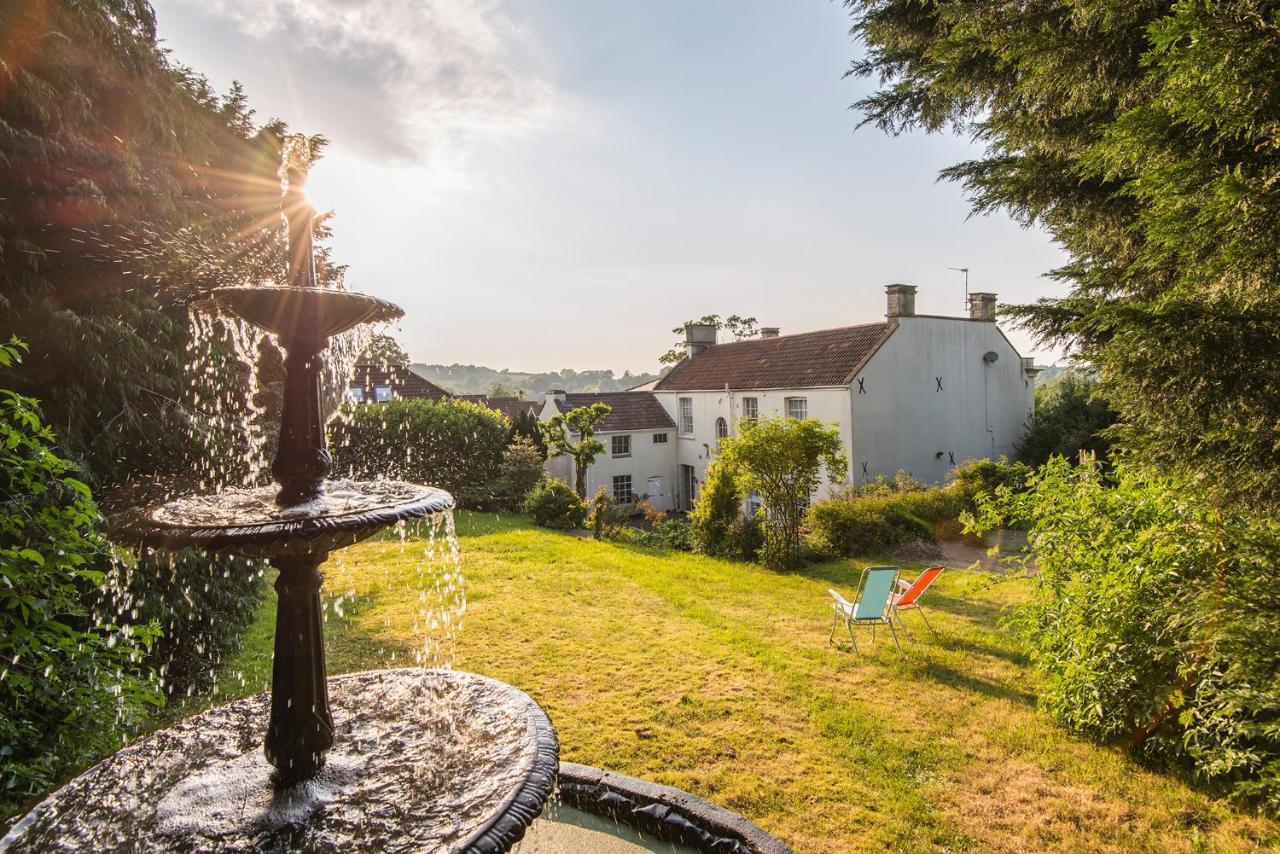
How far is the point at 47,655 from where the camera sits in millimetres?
4039

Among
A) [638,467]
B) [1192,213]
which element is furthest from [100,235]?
[638,467]

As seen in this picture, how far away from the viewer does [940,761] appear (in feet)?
16.9

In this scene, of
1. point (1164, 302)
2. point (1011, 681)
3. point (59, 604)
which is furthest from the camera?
point (1011, 681)

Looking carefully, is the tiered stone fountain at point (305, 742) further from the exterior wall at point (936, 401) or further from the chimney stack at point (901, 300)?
the chimney stack at point (901, 300)

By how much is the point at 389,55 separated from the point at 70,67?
394 cm

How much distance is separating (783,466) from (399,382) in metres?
21.8

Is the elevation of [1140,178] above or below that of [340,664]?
above

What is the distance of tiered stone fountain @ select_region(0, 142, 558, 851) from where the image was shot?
2.70m

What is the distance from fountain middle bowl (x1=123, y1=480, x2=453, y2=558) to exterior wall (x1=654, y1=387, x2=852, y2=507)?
17400 mm

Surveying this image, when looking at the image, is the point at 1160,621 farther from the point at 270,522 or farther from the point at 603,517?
the point at 603,517

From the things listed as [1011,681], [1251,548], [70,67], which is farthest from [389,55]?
[1011,681]

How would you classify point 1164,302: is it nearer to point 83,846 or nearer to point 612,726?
point 612,726

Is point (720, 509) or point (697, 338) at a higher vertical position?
point (697, 338)

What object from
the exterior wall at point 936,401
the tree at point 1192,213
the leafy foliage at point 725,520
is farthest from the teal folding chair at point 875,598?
the exterior wall at point 936,401
